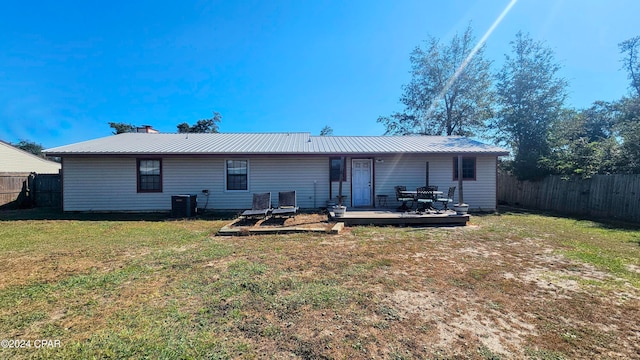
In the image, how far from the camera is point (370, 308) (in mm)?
3160

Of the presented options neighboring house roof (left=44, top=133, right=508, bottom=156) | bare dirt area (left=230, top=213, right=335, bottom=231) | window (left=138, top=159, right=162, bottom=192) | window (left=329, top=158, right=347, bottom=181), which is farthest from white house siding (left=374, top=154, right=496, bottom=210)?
window (left=138, top=159, right=162, bottom=192)

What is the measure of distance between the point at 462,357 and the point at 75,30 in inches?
812

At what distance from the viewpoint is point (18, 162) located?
1764 cm

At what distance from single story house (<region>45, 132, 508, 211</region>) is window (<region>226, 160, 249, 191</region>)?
4 centimetres

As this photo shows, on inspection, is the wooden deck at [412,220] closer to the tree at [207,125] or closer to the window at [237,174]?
the window at [237,174]

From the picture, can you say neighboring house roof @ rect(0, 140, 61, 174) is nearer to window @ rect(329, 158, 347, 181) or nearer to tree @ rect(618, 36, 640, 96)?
window @ rect(329, 158, 347, 181)

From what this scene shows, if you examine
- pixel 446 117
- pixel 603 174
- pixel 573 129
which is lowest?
pixel 603 174

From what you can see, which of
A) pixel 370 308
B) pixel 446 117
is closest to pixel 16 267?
pixel 370 308

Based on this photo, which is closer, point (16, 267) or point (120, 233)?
point (16, 267)

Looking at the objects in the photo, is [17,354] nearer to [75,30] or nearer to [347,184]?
[347,184]

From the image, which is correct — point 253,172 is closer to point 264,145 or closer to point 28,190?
point 264,145

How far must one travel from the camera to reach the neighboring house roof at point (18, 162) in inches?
656

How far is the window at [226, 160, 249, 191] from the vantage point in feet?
36.2

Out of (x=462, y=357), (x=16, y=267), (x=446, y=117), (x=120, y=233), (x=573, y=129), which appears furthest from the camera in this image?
(x=446, y=117)
